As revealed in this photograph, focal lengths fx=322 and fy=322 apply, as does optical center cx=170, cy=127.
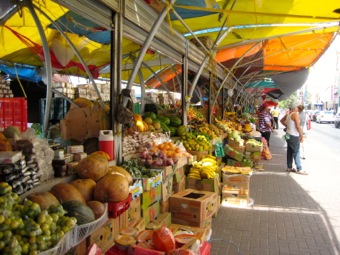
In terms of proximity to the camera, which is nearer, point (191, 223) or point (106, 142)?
point (106, 142)

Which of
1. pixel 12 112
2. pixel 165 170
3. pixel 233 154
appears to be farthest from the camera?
pixel 233 154

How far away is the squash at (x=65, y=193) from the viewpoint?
2600 millimetres

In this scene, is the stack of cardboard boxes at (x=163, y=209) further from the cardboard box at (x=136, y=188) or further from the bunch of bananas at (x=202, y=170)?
the bunch of bananas at (x=202, y=170)

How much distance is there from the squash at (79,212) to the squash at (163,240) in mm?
651

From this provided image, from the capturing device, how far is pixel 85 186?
292 cm

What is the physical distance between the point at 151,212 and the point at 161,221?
0.18 metres

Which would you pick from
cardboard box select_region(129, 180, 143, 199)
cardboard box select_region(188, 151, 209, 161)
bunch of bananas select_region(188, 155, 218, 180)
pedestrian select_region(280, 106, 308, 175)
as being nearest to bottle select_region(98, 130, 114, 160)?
cardboard box select_region(129, 180, 143, 199)

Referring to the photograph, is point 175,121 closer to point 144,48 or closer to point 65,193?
point 144,48

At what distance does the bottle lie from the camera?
12.3 ft

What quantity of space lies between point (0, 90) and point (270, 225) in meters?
5.02

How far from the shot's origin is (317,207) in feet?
20.7

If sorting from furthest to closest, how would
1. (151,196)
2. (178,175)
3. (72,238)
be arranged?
(178,175), (151,196), (72,238)

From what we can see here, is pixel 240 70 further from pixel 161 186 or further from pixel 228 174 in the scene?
pixel 161 186

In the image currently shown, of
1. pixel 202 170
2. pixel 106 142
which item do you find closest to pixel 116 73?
pixel 106 142
